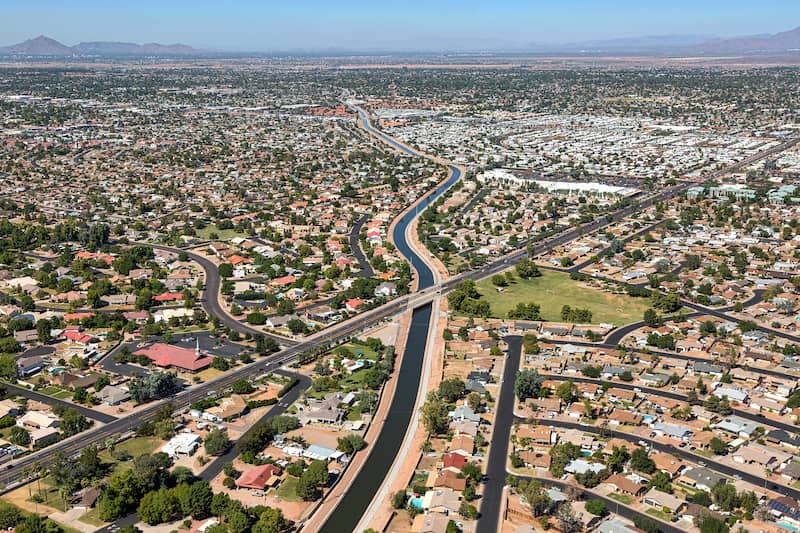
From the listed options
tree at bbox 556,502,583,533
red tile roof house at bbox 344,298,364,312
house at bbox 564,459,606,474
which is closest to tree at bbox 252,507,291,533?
tree at bbox 556,502,583,533

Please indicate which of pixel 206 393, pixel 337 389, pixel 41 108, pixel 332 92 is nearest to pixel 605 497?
pixel 337 389

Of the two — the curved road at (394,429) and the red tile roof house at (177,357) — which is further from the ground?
the red tile roof house at (177,357)

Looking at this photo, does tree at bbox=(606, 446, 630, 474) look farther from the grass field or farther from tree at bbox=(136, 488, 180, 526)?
tree at bbox=(136, 488, 180, 526)

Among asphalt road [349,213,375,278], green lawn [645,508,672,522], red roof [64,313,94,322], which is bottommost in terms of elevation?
green lawn [645,508,672,522]

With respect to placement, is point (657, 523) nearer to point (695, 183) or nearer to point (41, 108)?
point (695, 183)

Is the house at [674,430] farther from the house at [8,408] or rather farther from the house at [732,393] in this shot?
the house at [8,408]

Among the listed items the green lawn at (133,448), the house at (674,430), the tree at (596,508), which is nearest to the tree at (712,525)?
the tree at (596,508)
